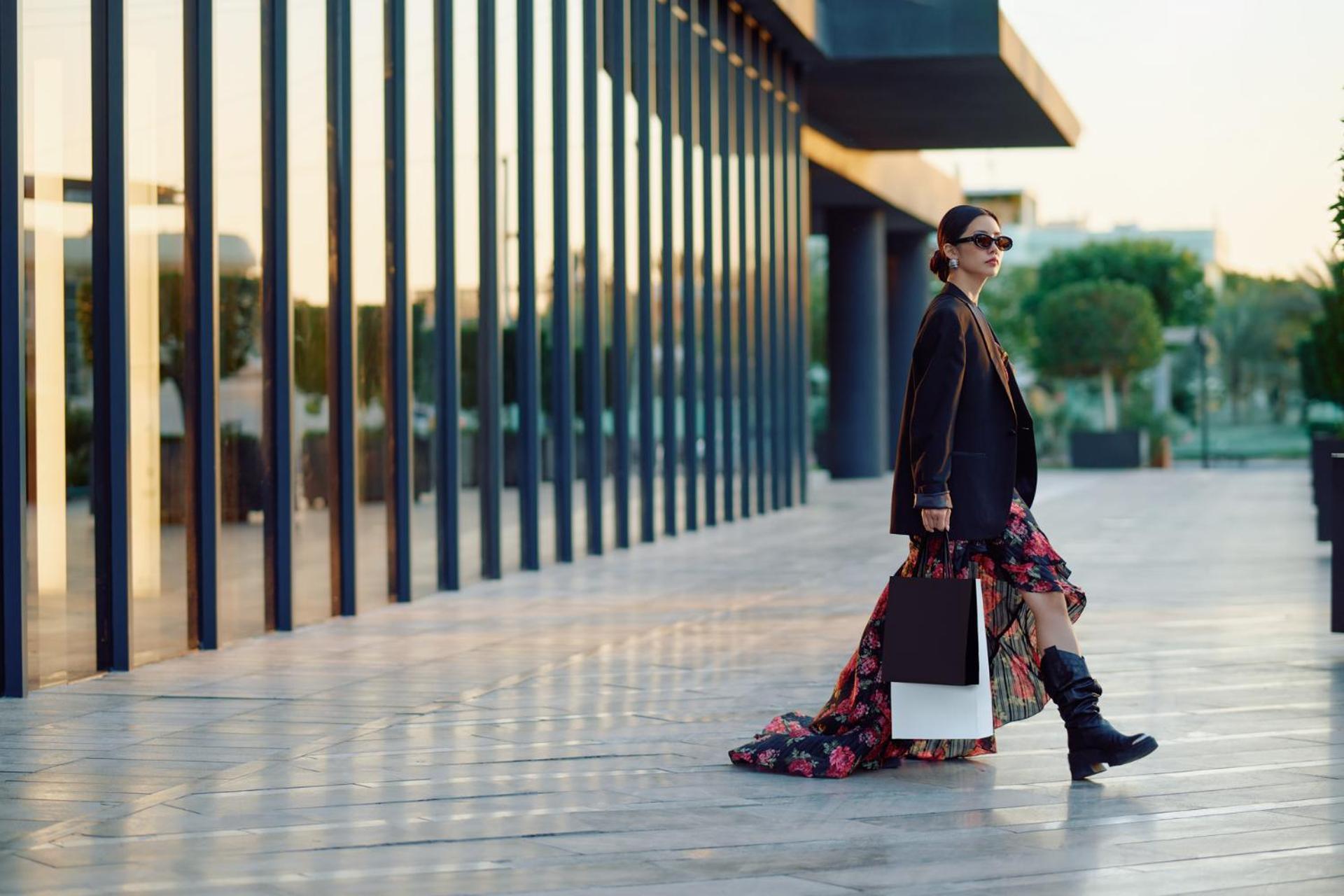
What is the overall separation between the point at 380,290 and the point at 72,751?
5575mm

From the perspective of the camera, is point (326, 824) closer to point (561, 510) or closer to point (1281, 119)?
point (561, 510)

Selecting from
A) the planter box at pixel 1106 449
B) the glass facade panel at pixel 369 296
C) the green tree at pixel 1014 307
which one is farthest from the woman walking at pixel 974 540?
the green tree at pixel 1014 307

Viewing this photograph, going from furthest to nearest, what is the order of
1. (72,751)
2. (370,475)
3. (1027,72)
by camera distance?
(1027,72) → (370,475) → (72,751)

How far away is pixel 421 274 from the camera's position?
12336 mm

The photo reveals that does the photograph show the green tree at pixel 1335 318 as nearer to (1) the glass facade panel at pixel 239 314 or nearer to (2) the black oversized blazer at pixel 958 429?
(2) the black oversized blazer at pixel 958 429

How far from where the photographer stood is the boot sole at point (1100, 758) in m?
5.70

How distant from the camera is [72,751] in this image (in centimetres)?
655

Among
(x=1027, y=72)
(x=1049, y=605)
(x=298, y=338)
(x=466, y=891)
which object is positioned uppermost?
(x=1027, y=72)

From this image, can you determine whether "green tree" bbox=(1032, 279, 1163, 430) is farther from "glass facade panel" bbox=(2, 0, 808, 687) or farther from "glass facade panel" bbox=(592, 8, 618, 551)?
"glass facade panel" bbox=(592, 8, 618, 551)

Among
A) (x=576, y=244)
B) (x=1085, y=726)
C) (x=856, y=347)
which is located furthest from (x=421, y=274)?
(x=856, y=347)

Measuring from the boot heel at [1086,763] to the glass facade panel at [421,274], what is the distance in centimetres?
689

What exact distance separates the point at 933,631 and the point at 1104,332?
39774 mm

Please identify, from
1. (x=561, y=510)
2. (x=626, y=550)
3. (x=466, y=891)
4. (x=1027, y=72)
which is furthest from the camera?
(x=1027, y=72)

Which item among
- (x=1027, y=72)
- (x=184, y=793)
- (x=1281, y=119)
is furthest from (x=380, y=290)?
(x=1281, y=119)
